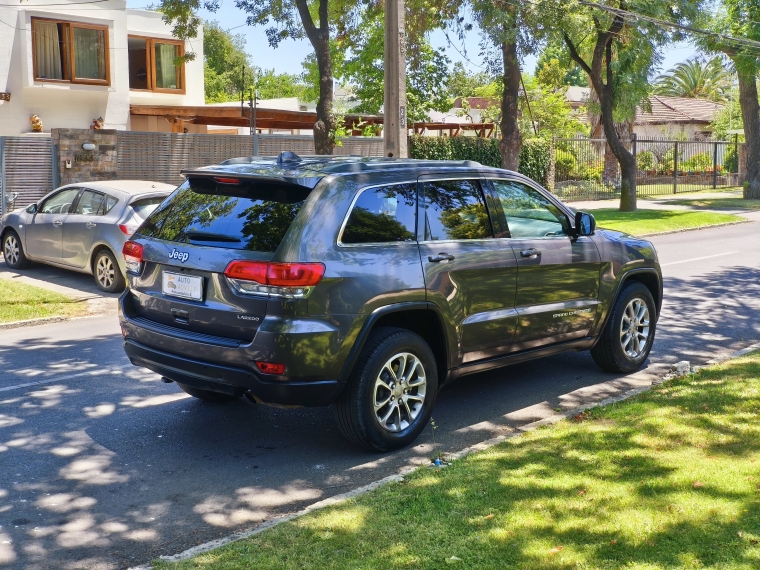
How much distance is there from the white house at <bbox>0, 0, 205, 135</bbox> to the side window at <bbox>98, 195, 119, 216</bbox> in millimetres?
16541

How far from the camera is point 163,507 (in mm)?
5152

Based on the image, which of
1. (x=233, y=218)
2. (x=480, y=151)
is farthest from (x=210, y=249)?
(x=480, y=151)

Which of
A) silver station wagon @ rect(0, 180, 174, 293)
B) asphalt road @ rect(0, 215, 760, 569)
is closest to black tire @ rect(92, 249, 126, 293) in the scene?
silver station wagon @ rect(0, 180, 174, 293)

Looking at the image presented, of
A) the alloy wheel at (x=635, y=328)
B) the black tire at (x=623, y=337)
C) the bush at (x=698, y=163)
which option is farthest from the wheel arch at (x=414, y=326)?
the bush at (x=698, y=163)

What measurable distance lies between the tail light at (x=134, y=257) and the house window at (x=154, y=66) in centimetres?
2840

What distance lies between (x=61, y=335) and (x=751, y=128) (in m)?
32.0

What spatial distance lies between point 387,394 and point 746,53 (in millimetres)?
28662

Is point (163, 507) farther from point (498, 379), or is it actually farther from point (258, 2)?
point (258, 2)

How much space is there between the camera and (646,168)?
41.2 meters

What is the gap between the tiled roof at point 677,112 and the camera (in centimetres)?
5866

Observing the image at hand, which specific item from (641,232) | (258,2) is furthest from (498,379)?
(258,2)

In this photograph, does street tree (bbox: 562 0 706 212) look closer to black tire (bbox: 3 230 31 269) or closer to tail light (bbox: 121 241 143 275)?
black tire (bbox: 3 230 31 269)

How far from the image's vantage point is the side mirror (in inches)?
294

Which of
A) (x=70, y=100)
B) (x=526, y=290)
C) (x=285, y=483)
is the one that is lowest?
(x=285, y=483)
